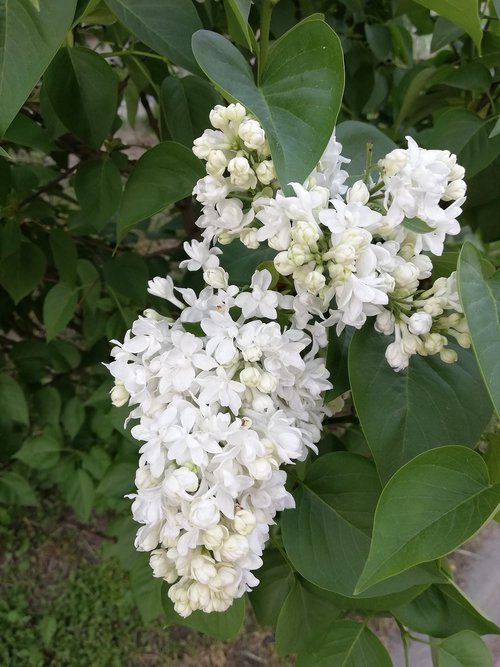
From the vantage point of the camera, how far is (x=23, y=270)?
984 mm

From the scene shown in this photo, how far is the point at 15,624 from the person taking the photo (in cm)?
133

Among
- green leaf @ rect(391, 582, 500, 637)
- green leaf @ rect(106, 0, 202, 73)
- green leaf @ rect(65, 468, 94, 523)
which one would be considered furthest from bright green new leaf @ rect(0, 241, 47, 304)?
green leaf @ rect(391, 582, 500, 637)

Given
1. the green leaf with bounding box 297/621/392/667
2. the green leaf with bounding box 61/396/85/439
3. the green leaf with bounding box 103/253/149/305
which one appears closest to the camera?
the green leaf with bounding box 297/621/392/667

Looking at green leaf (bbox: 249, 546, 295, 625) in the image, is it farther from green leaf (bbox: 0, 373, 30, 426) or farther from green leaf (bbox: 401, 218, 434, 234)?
green leaf (bbox: 0, 373, 30, 426)

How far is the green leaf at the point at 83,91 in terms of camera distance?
2.10 ft

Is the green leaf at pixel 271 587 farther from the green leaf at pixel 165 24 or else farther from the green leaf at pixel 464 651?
the green leaf at pixel 165 24

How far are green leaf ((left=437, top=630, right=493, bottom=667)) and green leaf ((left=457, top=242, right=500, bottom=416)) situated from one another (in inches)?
15.7

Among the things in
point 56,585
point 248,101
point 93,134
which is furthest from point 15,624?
point 248,101

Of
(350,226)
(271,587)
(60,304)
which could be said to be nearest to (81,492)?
(60,304)

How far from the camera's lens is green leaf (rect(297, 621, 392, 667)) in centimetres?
70

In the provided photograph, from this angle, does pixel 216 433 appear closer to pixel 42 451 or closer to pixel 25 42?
pixel 25 42

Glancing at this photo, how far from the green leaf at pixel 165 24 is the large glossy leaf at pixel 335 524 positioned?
1.40 feet

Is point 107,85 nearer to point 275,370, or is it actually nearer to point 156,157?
point 156,157

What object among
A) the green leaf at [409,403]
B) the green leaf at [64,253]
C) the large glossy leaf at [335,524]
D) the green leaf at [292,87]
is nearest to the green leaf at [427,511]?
the green leaf at [409,403]
